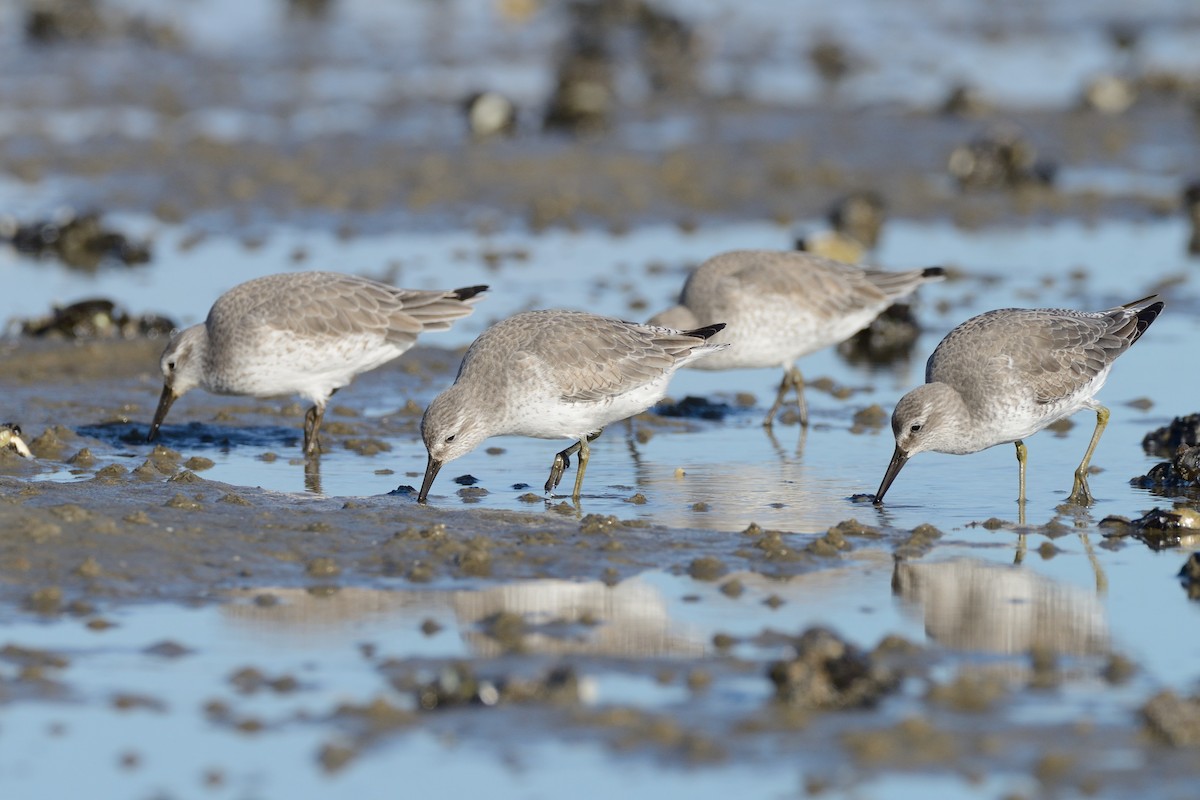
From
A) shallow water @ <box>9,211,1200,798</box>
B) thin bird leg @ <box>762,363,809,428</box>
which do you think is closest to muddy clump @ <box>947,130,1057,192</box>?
shallow water @ <box>9,211,1200,798</box>

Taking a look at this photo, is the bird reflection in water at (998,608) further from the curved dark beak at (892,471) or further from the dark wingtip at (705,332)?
the dark wingtip at (705,332)

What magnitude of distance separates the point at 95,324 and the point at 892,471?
8.69 metres

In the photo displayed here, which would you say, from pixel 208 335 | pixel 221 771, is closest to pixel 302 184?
pixel 208 335

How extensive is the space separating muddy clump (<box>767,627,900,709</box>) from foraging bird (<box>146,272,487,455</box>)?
6502 millimetres

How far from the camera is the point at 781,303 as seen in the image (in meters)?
15.4

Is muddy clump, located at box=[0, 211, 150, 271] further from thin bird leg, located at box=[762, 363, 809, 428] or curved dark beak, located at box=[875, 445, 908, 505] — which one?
curved dark beak, located at box=[875, 445, 908, 505]

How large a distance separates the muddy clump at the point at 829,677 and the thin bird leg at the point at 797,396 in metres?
6.79

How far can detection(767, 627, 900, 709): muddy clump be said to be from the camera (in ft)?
27.1

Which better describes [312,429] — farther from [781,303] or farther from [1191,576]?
[1191,576]

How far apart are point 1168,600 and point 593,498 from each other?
13.9ft

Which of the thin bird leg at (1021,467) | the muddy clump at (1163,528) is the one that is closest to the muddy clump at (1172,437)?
the thin bird leg at (1021,467)

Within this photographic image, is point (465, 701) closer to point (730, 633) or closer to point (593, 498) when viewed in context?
point (730, 633)

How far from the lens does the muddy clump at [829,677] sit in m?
8.27

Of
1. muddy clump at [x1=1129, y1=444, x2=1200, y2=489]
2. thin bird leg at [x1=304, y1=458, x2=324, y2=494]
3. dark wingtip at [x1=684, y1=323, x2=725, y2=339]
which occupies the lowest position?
thin bird leg at [x1=304, y1=458, x2=324, y2=494]
